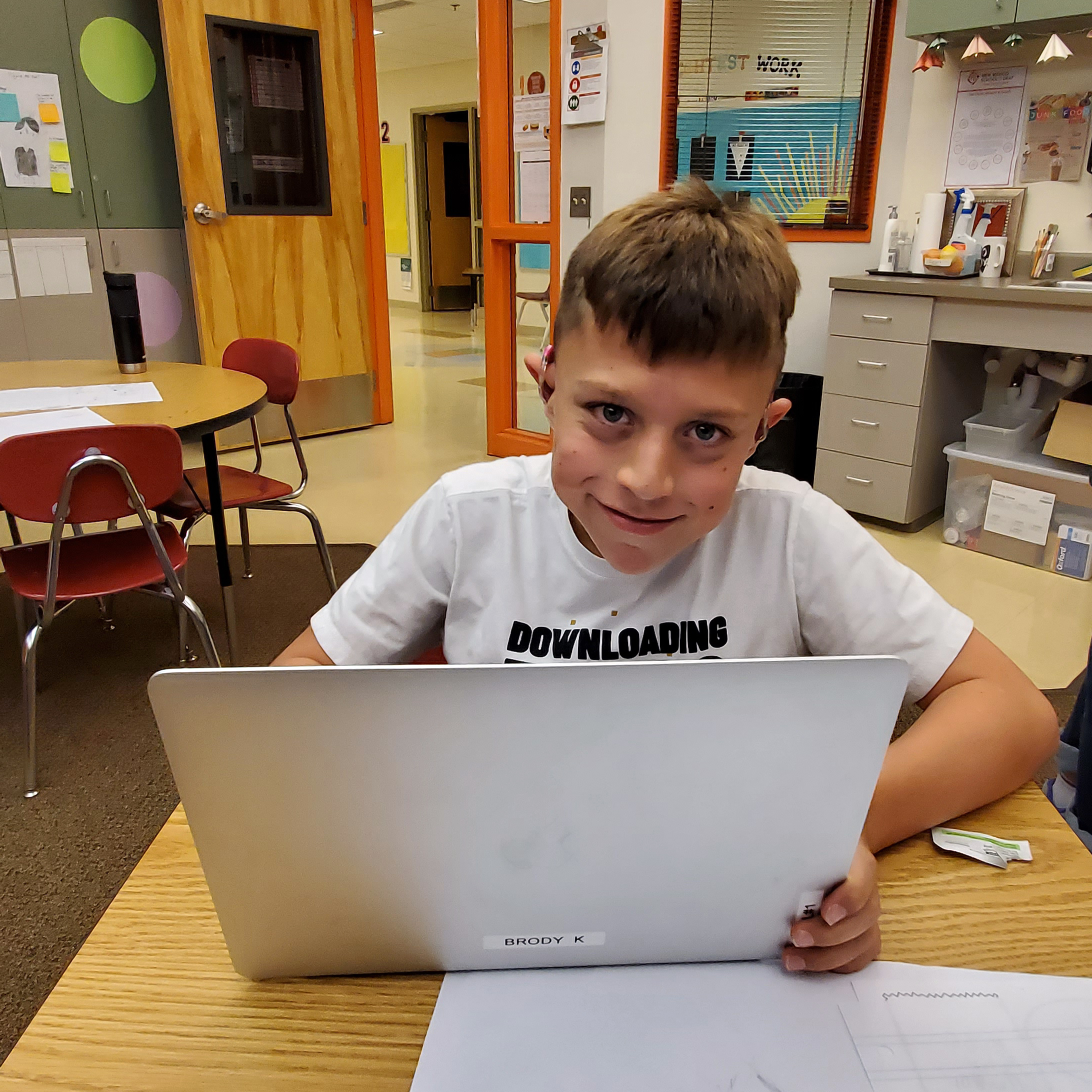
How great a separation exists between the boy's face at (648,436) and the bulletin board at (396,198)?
10.7 m

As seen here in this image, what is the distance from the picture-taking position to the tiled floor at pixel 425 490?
243 cm

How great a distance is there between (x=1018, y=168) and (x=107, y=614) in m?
3.37

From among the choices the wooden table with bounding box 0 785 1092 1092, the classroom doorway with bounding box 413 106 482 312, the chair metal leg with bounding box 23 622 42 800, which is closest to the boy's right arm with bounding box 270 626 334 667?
the wooden table with bounding box 0 785 1092 1092

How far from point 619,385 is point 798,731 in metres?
0.31

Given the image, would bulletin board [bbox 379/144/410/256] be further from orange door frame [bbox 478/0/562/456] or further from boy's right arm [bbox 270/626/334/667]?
boy's right arm [bbox 270/626/334/667]

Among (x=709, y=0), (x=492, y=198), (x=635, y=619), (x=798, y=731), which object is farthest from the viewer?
(x=492, y=198)

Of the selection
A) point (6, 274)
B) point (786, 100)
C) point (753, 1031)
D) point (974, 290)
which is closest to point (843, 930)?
point (753, 1031)

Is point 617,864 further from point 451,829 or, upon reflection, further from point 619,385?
point 619,385

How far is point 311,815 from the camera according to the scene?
43 cm

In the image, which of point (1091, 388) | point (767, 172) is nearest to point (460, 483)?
point (1091, 388)

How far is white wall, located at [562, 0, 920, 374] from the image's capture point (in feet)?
11.6

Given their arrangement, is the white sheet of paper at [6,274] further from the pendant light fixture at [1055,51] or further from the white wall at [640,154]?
the pendant light fixture at [1055,51]

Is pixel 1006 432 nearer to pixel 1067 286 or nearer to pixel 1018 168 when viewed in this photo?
pixel 1067 286

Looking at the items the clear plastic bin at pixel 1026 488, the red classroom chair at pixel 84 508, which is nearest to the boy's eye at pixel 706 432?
the red classroom chair at pixel 84 508
